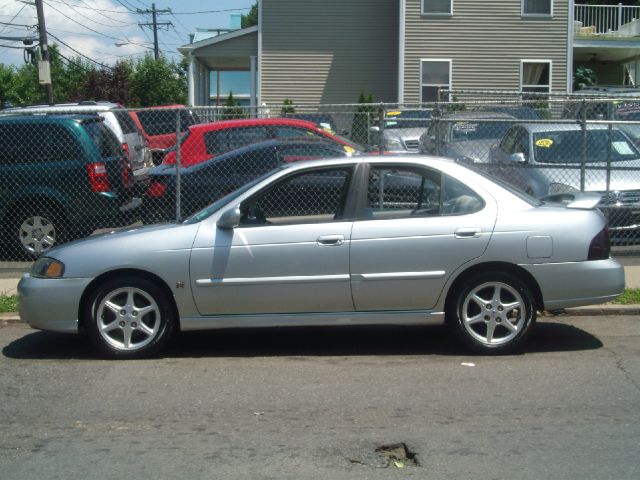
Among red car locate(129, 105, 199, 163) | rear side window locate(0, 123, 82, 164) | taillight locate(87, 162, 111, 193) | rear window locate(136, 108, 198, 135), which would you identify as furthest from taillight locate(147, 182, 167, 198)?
rear window locate(136, 108, 198, 135)

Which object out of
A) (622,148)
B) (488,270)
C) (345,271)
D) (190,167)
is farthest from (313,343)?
(622,148)

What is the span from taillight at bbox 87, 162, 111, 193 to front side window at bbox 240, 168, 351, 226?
449cm

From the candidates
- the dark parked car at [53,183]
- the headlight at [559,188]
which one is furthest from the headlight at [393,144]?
the dark parked car at [53,183]

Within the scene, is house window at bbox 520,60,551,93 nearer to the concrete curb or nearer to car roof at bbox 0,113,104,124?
car roof at bbox 0,113,104,124

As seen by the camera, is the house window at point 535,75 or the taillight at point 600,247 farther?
the house window at point 535,75

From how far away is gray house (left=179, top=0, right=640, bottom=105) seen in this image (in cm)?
2731

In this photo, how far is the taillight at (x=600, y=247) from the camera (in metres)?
7.14

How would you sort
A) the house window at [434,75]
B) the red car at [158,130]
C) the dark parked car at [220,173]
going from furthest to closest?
the house window at [434,75] → the red car at [158,130] → the dark parked car at [220,173]

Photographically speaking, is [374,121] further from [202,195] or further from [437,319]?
[437,319]

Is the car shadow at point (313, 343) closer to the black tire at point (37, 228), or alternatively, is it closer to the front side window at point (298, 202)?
the front side window at point (298, 202)

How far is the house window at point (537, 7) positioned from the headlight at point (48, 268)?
23.0 meters

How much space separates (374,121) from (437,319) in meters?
8.53

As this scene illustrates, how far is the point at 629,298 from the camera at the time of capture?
9.16m

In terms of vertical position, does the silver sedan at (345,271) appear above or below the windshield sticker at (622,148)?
below
